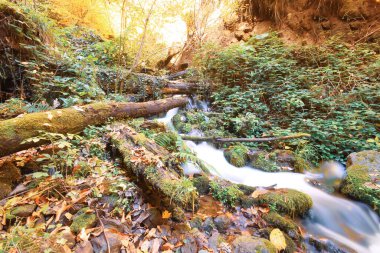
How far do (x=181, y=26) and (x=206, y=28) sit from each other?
9.41ft

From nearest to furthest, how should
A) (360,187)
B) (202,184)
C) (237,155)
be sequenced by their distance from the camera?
1. (202,184)
2. (360,187)
3. (237,155)

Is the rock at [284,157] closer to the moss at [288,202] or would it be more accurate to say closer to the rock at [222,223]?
the moss at [288,202]

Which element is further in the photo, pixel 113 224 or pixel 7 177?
pixel 7 177

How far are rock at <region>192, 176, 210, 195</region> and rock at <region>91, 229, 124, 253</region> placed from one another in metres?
1.59

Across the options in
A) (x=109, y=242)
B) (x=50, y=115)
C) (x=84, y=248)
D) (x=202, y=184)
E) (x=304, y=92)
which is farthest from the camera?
(x=304, y=92)

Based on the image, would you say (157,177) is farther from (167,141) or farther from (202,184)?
(167,141)

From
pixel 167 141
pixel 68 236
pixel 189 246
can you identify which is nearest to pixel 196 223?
pixel 189 246

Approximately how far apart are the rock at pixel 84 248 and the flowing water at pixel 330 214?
6.42 ft

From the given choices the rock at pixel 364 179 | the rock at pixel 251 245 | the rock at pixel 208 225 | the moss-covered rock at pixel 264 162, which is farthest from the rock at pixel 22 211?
the rock at pixel 364 179

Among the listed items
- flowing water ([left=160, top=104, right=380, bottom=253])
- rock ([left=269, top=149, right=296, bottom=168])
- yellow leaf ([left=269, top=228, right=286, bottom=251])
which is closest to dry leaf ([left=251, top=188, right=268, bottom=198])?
flowing water ([left=160, top=104, right=380, bottom=253])

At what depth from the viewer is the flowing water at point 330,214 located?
309 cm

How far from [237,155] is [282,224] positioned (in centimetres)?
214

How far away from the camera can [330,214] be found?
347 centimetres

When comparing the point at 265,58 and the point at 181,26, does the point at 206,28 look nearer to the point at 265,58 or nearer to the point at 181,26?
the point at 181,26
